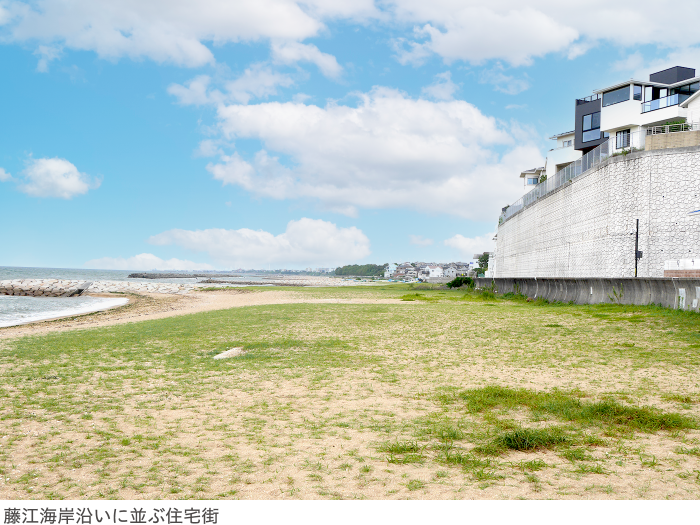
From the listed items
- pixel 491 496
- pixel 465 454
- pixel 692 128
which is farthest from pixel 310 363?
pixel 692 128

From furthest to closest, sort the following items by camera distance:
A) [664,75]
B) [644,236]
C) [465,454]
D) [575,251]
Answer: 1. [664,75]
2. [575,251]
3. [644,236]
4. [465,454]

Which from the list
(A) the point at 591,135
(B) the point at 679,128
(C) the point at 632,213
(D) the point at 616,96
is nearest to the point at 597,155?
(B) the point at 679,128

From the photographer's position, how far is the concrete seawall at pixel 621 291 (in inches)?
707

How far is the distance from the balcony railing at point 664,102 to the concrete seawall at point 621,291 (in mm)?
20498

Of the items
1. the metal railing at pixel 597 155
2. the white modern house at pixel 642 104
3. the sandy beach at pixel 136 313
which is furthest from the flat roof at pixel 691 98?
the sandy beach at pixel 136 313

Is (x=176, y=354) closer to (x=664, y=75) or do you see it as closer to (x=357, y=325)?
(x=357, y=325)

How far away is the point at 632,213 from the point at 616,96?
76.1 ft

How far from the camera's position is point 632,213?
2702 cm

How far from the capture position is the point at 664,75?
165 feet

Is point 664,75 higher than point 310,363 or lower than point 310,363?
higher
